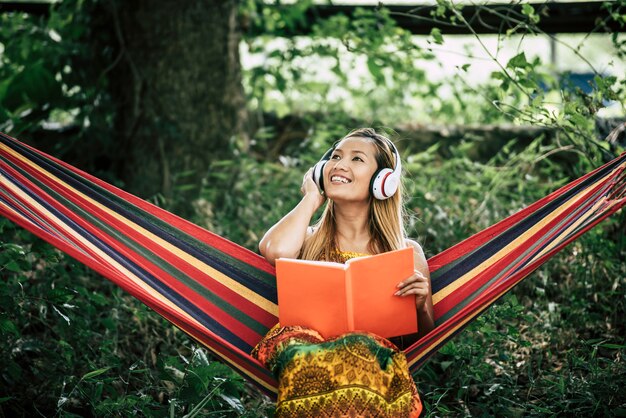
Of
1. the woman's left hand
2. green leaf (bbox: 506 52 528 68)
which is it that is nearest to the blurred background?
green leaf (bbox: 506 52 528 68)

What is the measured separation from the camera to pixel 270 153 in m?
4.61

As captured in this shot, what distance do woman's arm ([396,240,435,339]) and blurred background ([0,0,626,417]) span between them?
0.79ft

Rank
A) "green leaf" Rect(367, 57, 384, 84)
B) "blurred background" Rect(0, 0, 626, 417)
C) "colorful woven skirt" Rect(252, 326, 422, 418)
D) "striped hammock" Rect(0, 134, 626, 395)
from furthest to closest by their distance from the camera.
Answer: "green leaf" Rect(367, 57, 384, 84)
"blurred background" Rect(0, 0, 626, 417)
"striped hammock" Rect(0, 134, 626, 395)
"colorful woven skirt" Rect(252, 326, 422, 418)

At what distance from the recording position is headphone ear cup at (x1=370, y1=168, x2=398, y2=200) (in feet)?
7.46

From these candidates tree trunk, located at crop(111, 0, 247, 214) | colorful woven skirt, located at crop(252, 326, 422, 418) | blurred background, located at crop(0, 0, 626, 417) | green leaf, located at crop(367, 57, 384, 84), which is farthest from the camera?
tree trunk, located at crop(111, 0, 247, 214)

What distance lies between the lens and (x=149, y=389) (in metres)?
2.54

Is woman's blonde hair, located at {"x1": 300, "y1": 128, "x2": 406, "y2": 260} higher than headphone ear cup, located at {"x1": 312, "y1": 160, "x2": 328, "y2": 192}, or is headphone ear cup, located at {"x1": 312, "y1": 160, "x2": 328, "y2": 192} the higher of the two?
headphone ear cup, located at {"x1": 312, "y1": 160, "x2": 328, "y2": 192}

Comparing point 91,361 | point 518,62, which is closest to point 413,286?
point 518,62

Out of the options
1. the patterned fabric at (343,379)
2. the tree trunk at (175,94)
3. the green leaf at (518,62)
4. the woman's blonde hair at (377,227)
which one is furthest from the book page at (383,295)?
the tree trunk at (175,94)

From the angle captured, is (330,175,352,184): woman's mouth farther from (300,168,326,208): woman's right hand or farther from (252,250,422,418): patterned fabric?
(252,250,422,418): patterned fabric

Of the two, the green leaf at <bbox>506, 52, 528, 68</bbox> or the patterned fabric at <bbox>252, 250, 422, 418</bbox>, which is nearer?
the patterned fabric at <bbox>252, 250, 422, 418</bbox>

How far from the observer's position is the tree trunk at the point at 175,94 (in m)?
4.13

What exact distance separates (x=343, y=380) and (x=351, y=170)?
0.72 metres

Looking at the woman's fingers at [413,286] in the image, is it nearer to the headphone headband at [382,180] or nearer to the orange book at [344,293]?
the orange book at [344,293]
